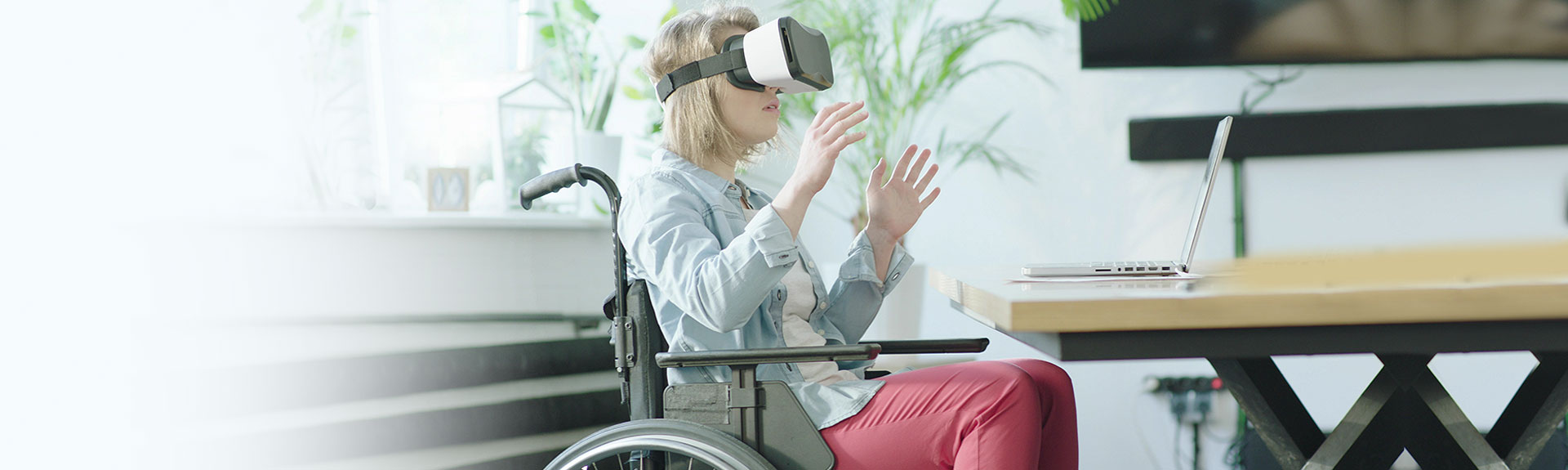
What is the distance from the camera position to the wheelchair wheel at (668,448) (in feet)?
3.55

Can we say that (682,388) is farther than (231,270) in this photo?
No

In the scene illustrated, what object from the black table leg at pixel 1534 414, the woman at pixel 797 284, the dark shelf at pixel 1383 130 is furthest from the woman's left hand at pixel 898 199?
the dark shelf at pixel 1383 130

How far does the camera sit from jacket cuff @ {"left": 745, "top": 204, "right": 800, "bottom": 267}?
113 centimetres

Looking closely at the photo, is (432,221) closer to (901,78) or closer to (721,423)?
(721,423)

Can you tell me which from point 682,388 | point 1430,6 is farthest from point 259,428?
point 1430,6

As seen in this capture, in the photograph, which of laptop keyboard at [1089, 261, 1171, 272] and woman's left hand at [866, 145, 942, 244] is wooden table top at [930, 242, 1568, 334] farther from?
woman's left hand at [866, 145, 942, 244]

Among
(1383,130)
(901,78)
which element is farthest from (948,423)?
(1383,130)

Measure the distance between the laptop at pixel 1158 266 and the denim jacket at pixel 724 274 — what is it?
26 centimetres

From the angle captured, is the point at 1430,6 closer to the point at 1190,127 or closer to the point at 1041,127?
the point at 1190,127

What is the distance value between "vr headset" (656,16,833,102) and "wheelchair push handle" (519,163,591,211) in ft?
0.58

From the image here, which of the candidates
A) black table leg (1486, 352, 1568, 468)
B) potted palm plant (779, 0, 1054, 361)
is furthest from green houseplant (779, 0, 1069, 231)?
black table leg (1486, 352, 1568, 468)

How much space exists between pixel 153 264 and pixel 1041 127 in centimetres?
205

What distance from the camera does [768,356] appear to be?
1118 mm

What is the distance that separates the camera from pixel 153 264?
1.39m
